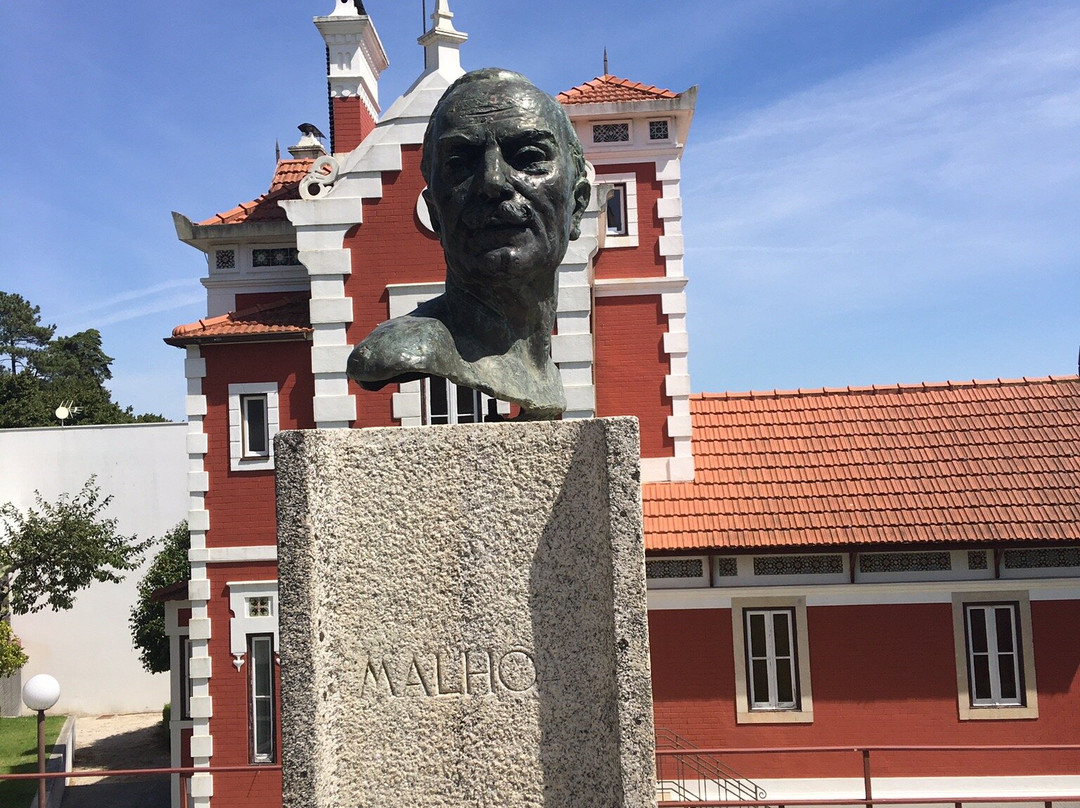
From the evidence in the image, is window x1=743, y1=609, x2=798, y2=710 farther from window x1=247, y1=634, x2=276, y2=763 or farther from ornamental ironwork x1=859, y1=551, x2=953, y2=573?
window x1=247, y1=634, x2=276, y2=763

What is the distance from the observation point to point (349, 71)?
16359 mm

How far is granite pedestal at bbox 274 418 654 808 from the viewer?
3.14 meters

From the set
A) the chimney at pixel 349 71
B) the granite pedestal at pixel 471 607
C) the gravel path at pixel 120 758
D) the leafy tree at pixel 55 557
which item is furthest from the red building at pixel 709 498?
the leafy tree at pixel 55 557

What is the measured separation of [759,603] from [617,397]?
135 inches

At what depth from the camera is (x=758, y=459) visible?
13.7m

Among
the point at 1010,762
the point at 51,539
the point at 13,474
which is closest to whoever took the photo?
the point at 1010,762

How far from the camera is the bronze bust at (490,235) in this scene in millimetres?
3438

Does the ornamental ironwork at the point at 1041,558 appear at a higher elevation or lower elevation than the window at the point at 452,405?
lower

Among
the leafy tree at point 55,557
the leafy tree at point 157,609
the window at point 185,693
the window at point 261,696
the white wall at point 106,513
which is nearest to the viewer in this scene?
the window at point 261,696

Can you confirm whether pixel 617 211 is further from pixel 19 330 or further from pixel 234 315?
pixel 19 330

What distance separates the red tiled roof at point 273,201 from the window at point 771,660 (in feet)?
28.8

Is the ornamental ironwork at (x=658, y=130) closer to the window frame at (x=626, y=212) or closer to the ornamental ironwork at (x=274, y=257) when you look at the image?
the window frame at (x=626, y=212)

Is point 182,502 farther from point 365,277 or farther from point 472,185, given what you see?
point 472,185

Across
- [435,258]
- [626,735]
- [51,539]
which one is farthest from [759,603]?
[51,539]
